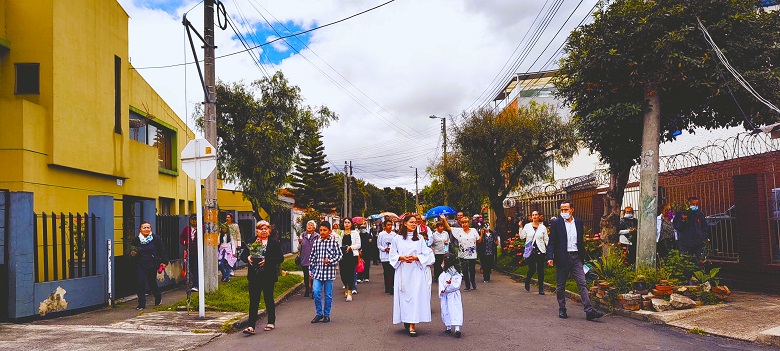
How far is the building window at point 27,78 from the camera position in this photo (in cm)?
1400

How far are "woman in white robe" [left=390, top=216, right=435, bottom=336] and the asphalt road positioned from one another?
277mm

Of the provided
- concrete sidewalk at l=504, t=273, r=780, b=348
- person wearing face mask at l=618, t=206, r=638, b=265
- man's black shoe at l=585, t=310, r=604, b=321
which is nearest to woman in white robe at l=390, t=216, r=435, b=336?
man's black shoe at l=585, t=310, r=604, b=321

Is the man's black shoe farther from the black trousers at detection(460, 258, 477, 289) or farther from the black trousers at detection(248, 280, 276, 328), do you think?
the black trousers at detection(460, 258, 477, 289)

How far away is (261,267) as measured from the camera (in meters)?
9.82

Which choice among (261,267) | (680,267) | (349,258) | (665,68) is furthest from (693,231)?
(261,267)

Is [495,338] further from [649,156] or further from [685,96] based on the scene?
[685,96]

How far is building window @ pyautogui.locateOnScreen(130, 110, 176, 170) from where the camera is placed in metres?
21.1

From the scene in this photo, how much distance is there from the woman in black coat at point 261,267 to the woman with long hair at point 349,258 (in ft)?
12.5

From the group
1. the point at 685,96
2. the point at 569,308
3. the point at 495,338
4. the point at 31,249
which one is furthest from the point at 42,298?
the point at 685,96

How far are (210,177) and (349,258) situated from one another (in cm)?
346

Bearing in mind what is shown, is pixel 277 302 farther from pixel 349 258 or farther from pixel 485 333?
pixel 485 333

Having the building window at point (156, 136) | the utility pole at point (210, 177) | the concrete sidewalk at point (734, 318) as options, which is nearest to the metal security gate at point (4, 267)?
the utility pole at point (210, 177)

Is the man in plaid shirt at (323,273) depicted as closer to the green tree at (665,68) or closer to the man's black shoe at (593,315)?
the man's black shoe at (593,315)

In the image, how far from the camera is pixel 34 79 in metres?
14.1
